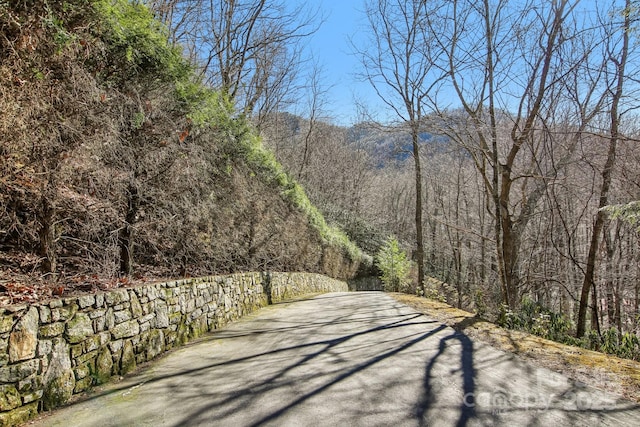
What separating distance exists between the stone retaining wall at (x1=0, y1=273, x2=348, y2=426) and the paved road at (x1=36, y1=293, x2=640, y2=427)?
0.73 feet

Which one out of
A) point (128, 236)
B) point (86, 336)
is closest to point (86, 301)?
point (86, 336)

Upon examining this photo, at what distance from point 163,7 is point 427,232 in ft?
91.8

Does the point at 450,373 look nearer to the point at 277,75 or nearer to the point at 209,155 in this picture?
the point at 209,155

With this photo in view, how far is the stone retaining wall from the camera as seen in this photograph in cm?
280

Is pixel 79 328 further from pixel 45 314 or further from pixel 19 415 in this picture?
pixel 19 415

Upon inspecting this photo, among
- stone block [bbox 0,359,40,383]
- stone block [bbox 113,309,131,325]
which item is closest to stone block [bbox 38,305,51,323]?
stone block [bbox 0,359,40,383]

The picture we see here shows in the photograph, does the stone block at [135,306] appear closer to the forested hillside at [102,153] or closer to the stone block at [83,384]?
the forested hillside at [102,153]

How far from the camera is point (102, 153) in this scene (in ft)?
13.9

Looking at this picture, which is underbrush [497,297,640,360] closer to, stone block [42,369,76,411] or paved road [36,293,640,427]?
paved road [36,293,640,427]

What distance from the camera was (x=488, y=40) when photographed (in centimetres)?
879

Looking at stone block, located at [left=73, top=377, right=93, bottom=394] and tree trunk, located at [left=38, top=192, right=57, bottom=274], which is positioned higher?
tree trunk, located at [left=38, top=192, right=57, bottom=274]

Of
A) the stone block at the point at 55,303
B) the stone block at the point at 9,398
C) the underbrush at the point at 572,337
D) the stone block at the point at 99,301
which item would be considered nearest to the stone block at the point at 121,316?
the stone block at the point at 99,301

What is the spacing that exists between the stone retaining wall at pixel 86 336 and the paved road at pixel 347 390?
0.22 meters

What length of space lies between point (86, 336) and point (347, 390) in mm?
2587
